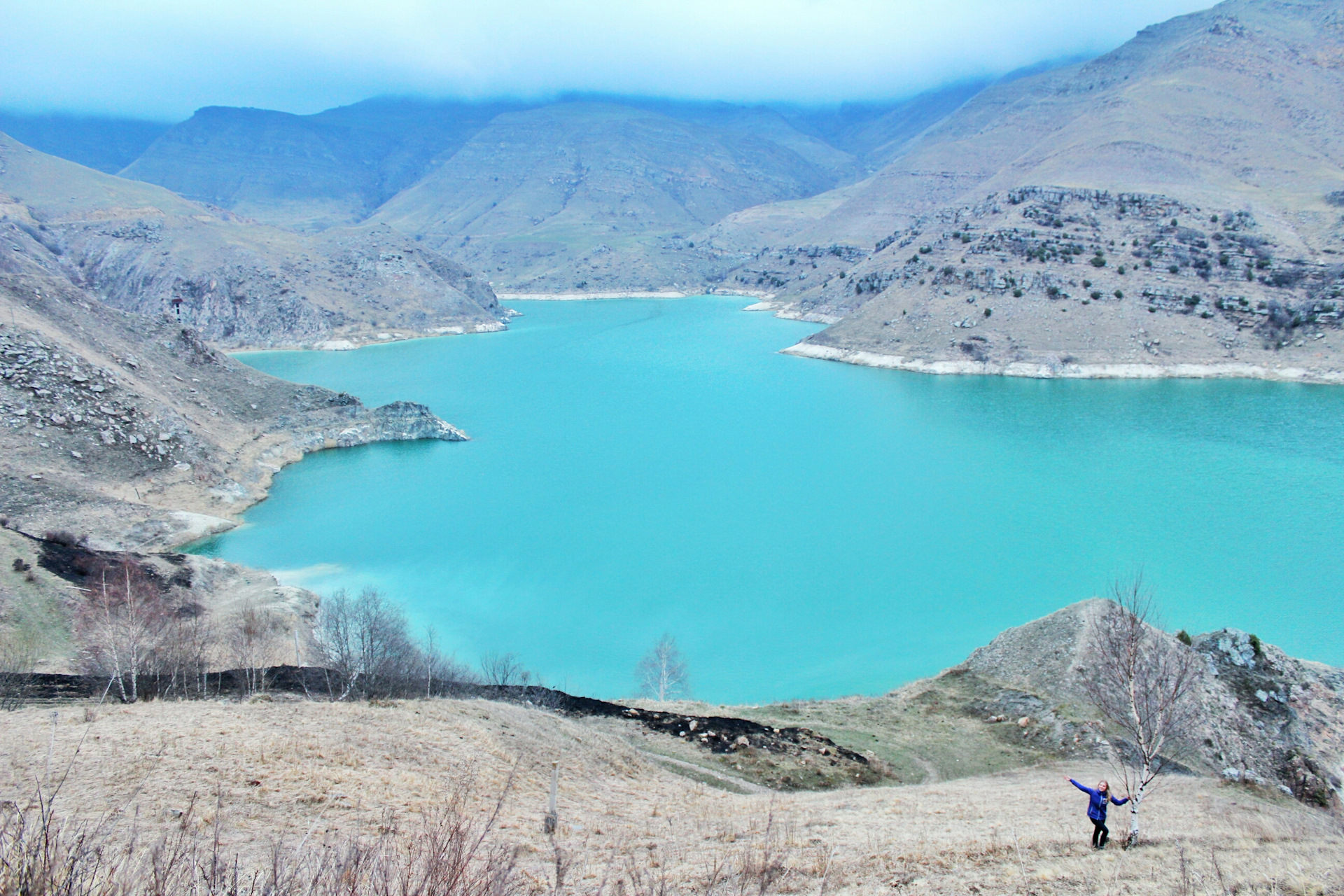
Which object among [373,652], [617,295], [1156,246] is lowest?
[373,652]

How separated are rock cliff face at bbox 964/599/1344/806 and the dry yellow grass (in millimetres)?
1675

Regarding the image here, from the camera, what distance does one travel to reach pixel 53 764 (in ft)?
31.5

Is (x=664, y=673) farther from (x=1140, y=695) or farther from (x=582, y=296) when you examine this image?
(x=582, y=296)

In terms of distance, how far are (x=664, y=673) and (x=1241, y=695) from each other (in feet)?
49.3

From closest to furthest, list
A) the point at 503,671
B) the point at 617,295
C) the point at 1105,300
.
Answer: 1. the point at 503,671
2. the point at 1105,300
3. the point at 617,295

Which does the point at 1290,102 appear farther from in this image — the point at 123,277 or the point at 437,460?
the point at 123,277

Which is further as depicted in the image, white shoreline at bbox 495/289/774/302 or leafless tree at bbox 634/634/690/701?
white shoreline at bbox 495/289/774/302

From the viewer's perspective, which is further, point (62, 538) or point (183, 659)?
point (62, 538)

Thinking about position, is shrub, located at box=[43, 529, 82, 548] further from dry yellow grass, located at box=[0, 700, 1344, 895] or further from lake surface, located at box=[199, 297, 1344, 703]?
dry yellow grass, located at box=[0, 700, 1344, 895]

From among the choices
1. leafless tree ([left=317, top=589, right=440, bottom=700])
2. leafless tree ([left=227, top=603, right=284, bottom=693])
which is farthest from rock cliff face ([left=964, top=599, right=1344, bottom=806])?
leafless tree ([left=227, top=603, right=284, bottom=693])

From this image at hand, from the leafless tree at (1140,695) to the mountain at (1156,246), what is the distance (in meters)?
62.4

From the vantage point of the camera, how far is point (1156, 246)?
84875mm

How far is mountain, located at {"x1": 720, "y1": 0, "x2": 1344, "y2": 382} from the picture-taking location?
243 ft


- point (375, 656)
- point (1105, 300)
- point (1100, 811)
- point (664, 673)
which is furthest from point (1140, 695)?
point (1105, 300)
